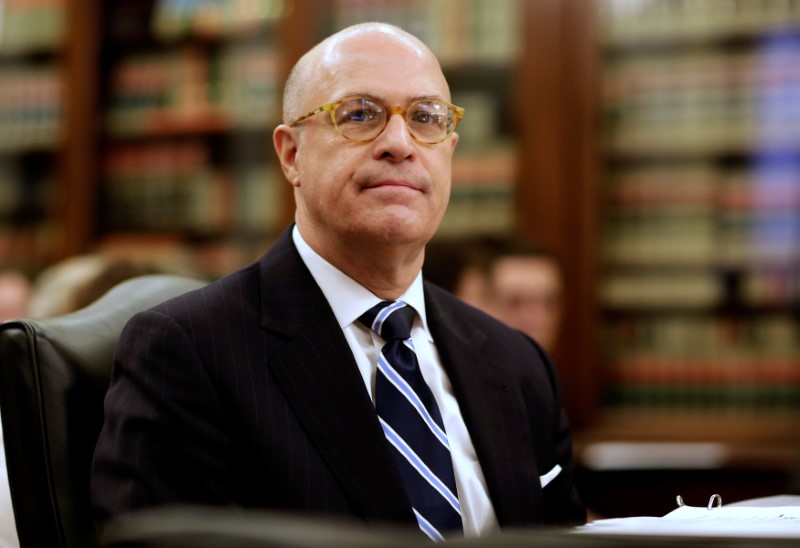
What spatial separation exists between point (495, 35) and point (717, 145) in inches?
38.8

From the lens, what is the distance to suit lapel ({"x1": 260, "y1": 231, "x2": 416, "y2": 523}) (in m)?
1.29

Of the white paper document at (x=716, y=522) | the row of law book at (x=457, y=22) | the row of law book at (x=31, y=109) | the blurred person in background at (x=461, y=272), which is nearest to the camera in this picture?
the white paper document at (x=716, y=522)

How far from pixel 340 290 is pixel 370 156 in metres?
0.19

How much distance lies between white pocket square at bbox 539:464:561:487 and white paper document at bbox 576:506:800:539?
43 cm

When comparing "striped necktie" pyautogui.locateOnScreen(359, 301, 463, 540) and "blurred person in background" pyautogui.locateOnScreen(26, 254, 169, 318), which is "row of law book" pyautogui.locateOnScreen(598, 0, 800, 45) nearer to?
"blurred person in background" pyautogui.locateOnScreen(26, 254, 169, 318)

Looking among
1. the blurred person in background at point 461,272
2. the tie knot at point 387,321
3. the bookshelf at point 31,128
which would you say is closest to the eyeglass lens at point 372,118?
the tie knot at point 387,321

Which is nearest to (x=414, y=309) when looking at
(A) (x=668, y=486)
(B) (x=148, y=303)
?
(B) (x=148, y=303)

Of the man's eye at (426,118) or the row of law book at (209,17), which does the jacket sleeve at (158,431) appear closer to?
the man's eye at (426,118)

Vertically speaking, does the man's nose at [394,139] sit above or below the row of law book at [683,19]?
below

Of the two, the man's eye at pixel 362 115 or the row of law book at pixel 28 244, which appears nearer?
the man's eye at pixel 362 115

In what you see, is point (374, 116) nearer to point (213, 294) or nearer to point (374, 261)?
point (374, 261)

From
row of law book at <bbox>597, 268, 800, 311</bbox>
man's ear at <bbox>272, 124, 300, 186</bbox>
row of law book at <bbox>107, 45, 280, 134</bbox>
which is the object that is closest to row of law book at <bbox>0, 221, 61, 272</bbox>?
row of law book at <bbox>107, 45, 280, 134</bbox>

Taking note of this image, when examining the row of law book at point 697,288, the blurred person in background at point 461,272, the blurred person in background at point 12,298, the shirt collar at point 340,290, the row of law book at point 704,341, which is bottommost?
the row of law book at point 704,341

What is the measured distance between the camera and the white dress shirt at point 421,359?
143 centimetres
